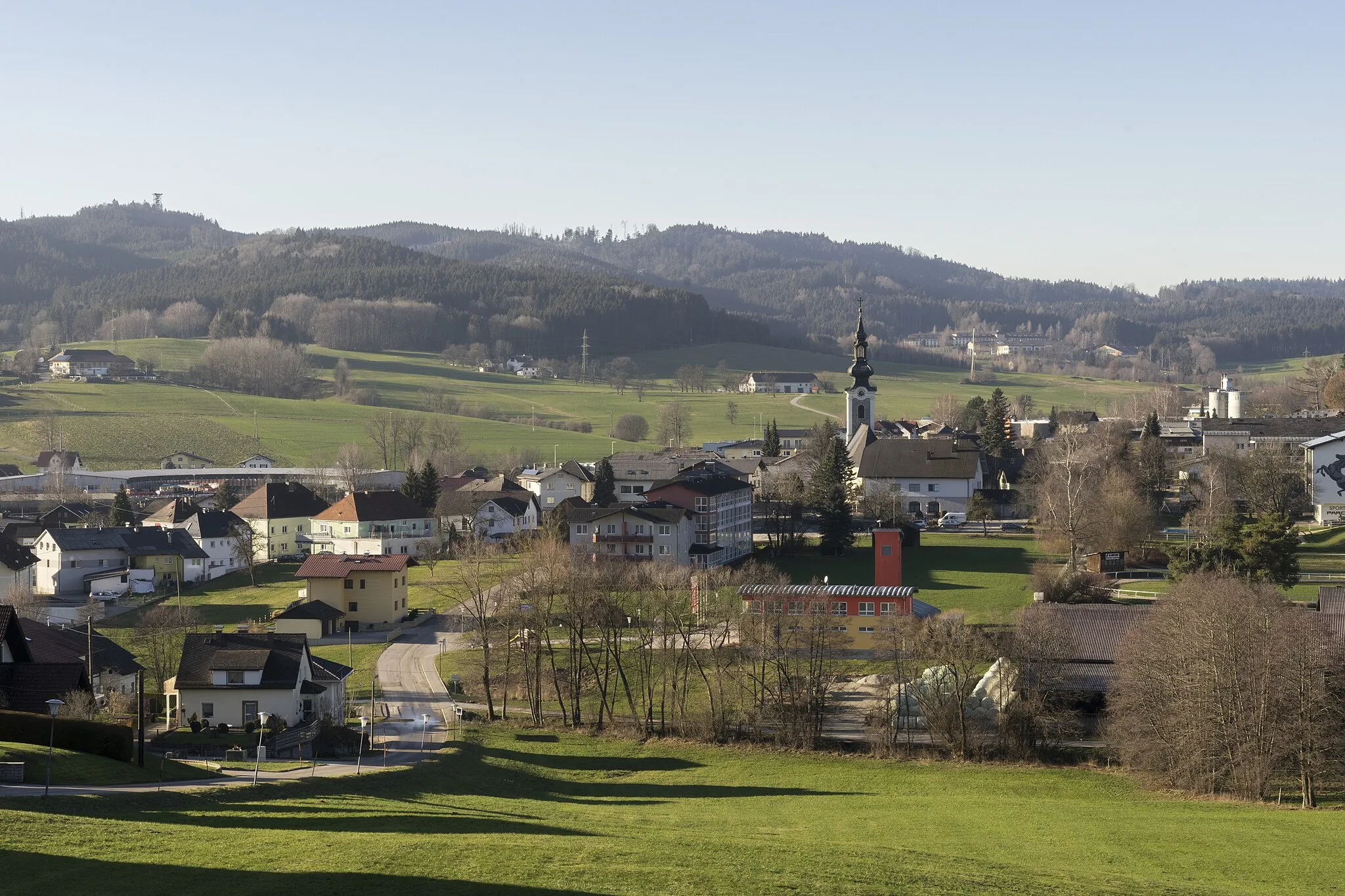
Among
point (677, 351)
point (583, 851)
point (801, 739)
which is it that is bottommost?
point (801, 739)

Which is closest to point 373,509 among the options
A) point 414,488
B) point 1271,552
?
point 414,488

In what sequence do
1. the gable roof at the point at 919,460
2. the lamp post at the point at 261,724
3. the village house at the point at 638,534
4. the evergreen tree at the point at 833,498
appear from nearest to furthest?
the lamp post at the point at 261,724, the evergreen tree at the point at 833,498, the village house at the point at 638,534, the gable roof at the point at 919,460

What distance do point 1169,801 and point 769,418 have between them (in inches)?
4309

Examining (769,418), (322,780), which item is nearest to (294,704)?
(322,780)

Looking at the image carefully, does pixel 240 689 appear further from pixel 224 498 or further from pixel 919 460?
pixel 919 460

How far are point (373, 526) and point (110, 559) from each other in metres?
13.1

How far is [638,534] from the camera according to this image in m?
64.5

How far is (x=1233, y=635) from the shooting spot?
3139 centimetres

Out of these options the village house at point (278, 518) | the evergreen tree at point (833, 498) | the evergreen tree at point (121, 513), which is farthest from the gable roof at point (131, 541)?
the evergreen tree at point (833, 498)

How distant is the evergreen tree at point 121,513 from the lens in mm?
A: 76125

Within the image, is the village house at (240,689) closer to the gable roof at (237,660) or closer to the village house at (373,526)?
the gable roof at (237,660)

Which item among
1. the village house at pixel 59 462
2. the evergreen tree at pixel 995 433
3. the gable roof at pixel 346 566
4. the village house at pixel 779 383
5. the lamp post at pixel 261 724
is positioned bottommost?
the lamp post at pixel 261 724

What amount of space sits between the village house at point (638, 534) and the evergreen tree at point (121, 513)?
27.8 m

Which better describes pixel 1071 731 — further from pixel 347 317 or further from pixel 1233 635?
pixel 347 317
